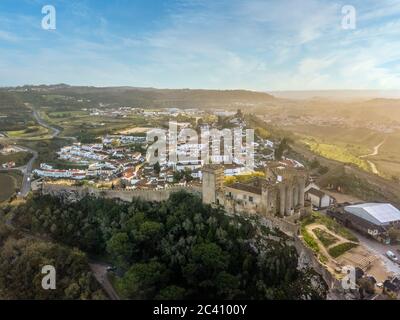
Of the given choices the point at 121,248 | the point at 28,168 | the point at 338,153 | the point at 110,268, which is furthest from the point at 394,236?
the point at 28,168

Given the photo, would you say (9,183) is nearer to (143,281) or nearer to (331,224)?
(143,281)

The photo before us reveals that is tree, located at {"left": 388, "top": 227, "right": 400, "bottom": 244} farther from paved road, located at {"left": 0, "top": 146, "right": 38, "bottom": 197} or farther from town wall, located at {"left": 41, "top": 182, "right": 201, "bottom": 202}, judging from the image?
paved road, located at {"left": 0, "top": 146, "right": 38, "bottom": 197}

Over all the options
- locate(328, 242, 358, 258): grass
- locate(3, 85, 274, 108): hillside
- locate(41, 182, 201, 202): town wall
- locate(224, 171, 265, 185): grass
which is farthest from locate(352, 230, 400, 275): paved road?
locate(3, 85, 274, 108): hillside

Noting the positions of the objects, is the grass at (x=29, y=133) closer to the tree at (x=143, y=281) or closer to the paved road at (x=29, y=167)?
the paved road at (x=29, y=167)

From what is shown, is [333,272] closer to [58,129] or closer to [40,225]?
[40,225]

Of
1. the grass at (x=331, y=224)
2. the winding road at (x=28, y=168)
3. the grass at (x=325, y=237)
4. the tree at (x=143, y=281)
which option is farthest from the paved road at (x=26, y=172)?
the grass at (x=325, y=237)
